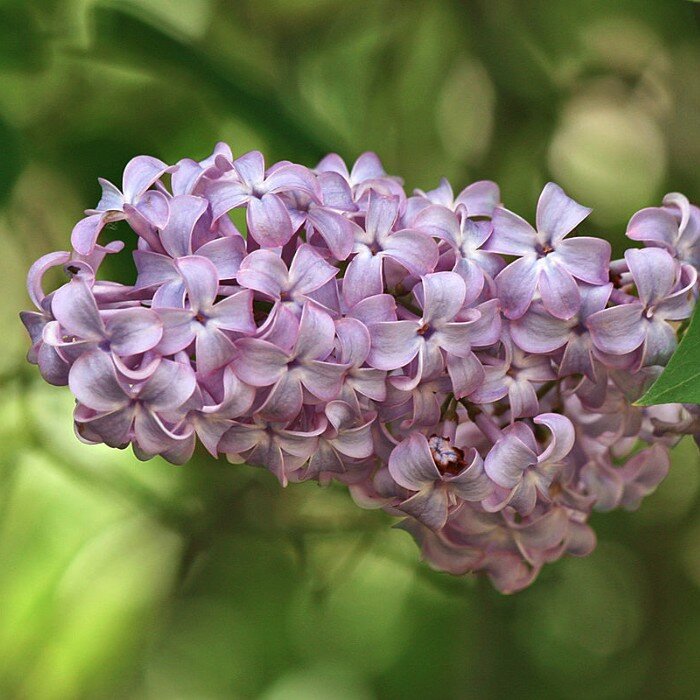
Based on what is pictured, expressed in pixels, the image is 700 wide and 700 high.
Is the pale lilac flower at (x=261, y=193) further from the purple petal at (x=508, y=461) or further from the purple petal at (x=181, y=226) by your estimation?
the purple petal at (x=508, y=461)

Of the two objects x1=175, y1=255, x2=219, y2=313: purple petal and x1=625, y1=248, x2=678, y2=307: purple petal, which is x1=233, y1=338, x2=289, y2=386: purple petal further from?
x1=625, y1=248, x2=678, y2=307: purple petal

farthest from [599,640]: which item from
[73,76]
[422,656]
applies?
[73,76]

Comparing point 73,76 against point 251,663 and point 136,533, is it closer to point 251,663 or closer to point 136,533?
point 136,533

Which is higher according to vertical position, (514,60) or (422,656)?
(514,60)

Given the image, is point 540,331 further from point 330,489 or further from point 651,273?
point 330,489

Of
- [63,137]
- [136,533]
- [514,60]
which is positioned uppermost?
[514,60]

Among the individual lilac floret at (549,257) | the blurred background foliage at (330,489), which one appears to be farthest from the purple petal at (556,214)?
the blurred background foliage at (330,489)

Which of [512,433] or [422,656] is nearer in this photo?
[512,433]
